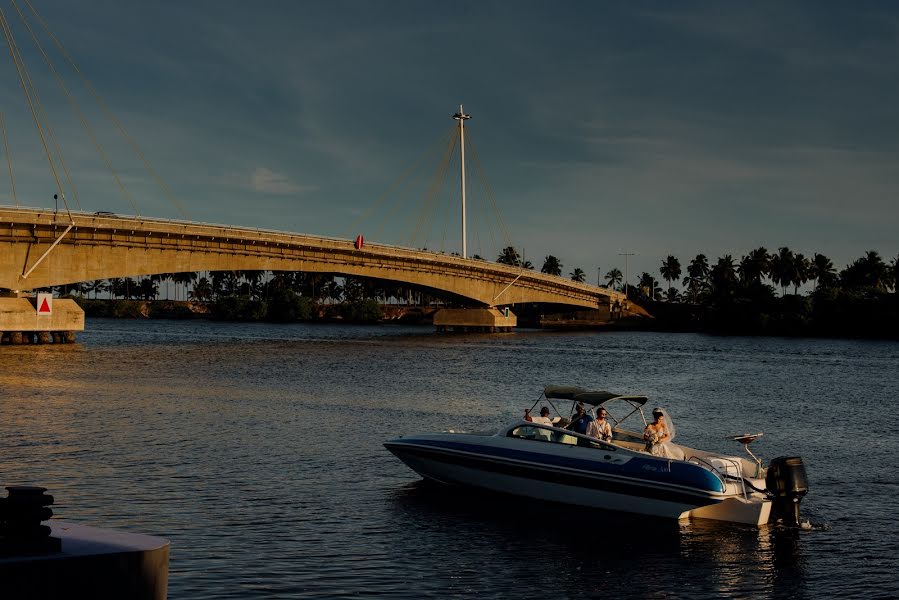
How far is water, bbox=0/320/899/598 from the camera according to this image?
15984 mm

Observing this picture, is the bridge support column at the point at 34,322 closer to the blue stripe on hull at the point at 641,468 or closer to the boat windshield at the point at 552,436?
the blue stripe on hull at the point at 641,468

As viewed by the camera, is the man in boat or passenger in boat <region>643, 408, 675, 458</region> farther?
the man in boat

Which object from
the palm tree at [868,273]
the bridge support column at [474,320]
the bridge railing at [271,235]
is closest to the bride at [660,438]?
the bridge railing at [271,235]

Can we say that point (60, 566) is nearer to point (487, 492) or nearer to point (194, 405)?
point (487, 492)

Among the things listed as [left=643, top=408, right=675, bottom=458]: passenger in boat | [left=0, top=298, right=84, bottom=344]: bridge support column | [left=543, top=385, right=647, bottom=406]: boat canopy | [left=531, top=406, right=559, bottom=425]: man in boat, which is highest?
[left=0, top=298, right=84, bottom=344]: bridge support column

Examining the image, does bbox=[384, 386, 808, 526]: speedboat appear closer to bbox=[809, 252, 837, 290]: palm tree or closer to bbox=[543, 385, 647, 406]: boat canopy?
bbox=[543, 385, 647, 406]: boat canopy

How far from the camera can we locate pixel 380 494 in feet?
73.1

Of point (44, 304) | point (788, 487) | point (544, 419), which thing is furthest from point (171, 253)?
point (788, 487)

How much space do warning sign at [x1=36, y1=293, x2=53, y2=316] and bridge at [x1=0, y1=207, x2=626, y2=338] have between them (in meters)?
1.45

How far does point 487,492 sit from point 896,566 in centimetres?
930

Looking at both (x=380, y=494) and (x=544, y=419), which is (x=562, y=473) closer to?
(x=544, y=419)

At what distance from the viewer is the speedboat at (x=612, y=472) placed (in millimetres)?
19656

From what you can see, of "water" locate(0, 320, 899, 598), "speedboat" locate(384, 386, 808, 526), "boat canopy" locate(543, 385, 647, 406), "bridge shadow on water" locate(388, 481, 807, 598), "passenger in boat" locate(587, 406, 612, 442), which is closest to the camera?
"bridge shadow on water" locate(388, 481, 807, 598)

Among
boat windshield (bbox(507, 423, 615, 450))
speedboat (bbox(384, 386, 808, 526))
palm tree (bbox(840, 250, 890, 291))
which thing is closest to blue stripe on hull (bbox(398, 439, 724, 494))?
speedboat (bbox(384, 386, 808, 526))
